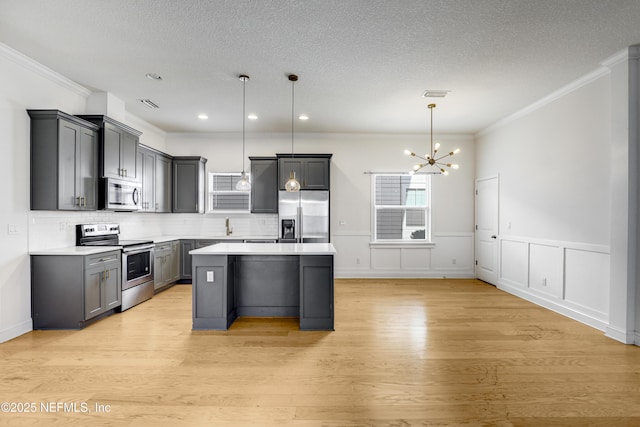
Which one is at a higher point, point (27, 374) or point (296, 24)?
point (296, 24)

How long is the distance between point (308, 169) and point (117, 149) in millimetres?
3172

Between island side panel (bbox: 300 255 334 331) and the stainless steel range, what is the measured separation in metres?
2.55

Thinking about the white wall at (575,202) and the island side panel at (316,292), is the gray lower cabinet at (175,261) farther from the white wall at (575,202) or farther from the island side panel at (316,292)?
the white wall at (575,202)

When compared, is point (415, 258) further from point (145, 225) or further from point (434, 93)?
point (145, 225)

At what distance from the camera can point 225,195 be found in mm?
6855

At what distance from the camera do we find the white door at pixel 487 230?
6102mm

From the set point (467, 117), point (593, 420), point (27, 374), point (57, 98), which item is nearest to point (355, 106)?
point (467, 117)

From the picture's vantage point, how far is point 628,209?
3340 millimetres

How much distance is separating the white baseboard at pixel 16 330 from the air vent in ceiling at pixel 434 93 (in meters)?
5.61

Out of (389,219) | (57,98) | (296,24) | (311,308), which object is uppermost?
(296,24)

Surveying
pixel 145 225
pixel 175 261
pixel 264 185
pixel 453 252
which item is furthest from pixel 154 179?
pixel 453 252

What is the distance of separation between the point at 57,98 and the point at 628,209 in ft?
21.8

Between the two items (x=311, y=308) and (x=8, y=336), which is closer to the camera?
(x=8, y=336)

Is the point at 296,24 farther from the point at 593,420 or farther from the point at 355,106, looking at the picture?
the point at 593,420
